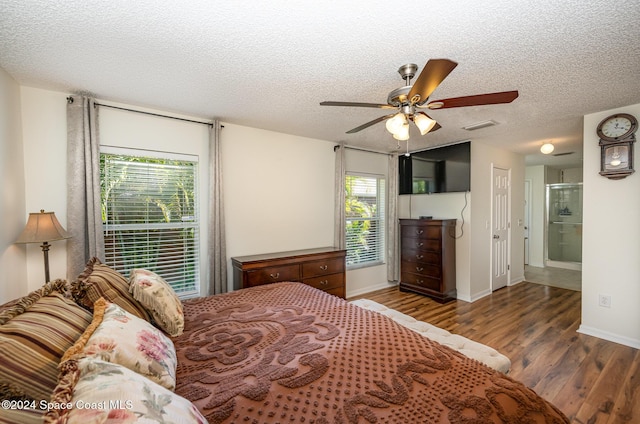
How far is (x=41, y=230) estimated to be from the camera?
6.73ft

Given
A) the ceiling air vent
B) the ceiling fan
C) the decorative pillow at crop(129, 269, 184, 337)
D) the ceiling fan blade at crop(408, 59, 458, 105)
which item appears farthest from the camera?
the ceiling air vent

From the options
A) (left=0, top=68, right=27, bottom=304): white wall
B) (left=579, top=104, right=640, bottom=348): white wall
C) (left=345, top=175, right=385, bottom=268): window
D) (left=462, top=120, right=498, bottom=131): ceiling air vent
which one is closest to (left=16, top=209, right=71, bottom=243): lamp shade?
(left=0, top=68, right=27, bottom=304): white wall

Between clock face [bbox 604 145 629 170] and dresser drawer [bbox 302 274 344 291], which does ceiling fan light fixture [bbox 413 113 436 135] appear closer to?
dresser drawer [bbox 302 274 344 291]

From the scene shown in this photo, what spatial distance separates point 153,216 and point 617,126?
16.2 ft

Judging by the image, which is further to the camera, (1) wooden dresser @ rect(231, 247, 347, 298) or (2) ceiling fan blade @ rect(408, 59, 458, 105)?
Answer: (1) wooden dresser @ rect(231, 247, 347, 298)

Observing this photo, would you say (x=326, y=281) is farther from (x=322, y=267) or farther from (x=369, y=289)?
(x=369, y=289)

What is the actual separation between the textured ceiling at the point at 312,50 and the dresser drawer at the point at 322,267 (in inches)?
74.8

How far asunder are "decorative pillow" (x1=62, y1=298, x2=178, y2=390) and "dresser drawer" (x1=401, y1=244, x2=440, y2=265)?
376cm

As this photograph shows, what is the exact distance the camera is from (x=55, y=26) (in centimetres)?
151

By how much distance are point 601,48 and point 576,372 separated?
2502 mm

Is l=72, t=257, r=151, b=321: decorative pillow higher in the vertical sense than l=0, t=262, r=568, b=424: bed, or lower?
higher

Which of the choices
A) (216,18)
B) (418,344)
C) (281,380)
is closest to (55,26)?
(216,18)

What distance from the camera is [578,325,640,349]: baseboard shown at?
8.85 feet

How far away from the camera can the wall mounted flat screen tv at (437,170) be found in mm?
4098
